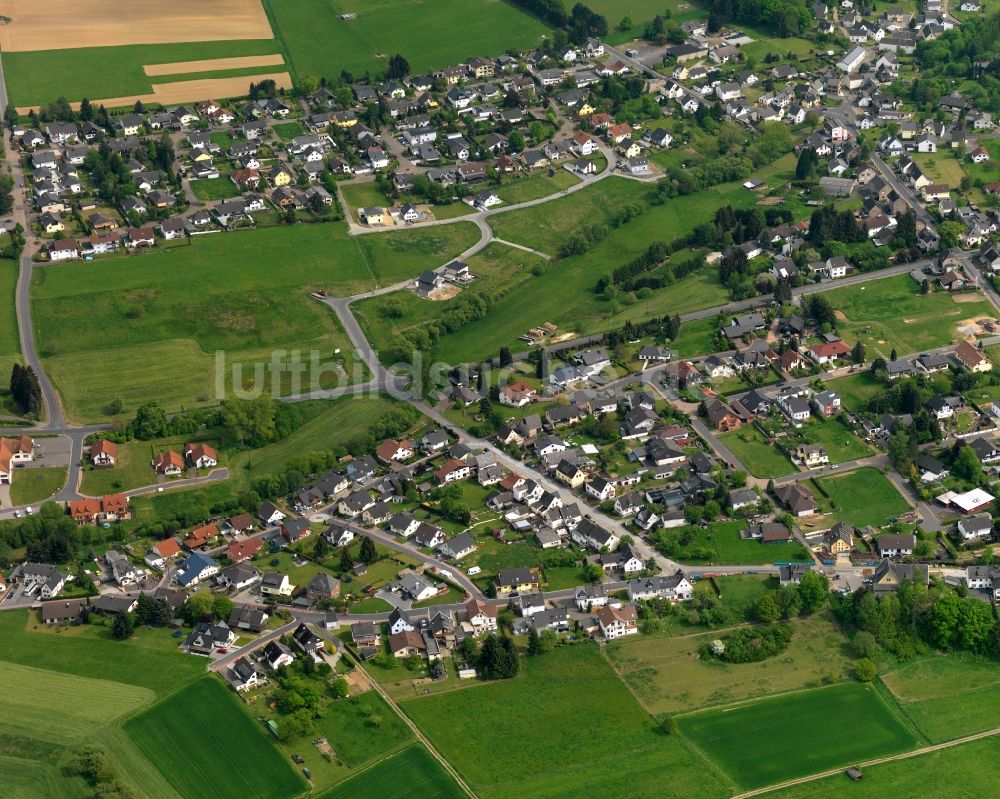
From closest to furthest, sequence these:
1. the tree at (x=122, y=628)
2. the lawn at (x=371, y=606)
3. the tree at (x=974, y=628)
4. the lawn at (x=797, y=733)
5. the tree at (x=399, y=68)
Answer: the lawn at (x=797, y=733) < the tree at (x=974, y=628) < the tree at (x=122, y=628) < the lawn at (x=371, y=606) < the tree at (x=399, y=68)

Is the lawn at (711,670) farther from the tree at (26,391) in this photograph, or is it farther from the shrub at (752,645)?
the tree at (26,391)

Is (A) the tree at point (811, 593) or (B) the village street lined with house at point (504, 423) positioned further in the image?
(A) the tree at point (811, 593)

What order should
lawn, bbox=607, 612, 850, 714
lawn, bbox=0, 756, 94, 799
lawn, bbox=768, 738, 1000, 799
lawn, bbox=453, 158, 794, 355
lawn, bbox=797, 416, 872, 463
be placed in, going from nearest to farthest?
lawn, bbox=0, 756, 94, 799, lawn, bbox=768, 738, 1000, 799, lawn, bbox=607, 612, 850, 714, lawn, bbox=797, 416, 872, 463, lawn, bbox=453, 158, 794, 355

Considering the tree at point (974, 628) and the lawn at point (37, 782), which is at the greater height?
the tree at point (974, 628)

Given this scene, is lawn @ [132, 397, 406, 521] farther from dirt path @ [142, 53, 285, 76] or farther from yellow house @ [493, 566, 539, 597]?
dirt path @ [142, 53, 285, 76]

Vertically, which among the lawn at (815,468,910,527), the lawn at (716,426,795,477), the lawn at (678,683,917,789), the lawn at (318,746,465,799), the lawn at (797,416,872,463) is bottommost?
the lawn at (318,746,465,799)

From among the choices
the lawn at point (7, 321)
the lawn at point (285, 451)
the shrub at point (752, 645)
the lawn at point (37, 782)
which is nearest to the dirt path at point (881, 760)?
the shrub at point (752, 645)

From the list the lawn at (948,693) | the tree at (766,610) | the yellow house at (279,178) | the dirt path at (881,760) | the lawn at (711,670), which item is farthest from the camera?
the yellow house at (279,178)

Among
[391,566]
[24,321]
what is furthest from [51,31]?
[391,566]

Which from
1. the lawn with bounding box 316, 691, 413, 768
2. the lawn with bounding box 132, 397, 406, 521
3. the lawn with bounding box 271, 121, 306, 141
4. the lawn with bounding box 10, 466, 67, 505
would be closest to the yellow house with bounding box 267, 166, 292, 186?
the lawn with bounding box 271, 121, 306, 141
